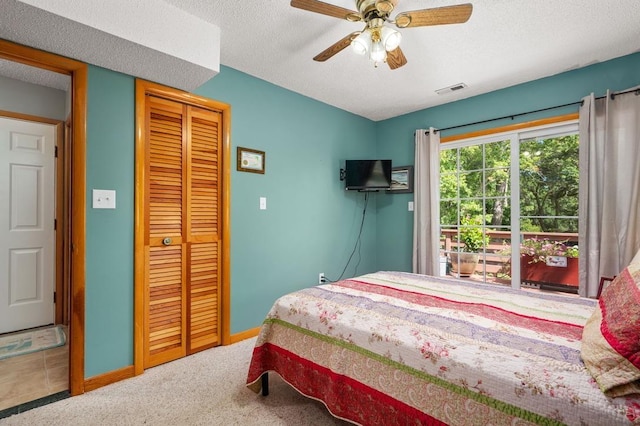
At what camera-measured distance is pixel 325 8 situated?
5.24 ft

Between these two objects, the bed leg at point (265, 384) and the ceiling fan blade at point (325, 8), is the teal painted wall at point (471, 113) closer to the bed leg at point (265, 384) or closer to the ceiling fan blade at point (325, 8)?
the ceiling fan blade at point (325, 8)

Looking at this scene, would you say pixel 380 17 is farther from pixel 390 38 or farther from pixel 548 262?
pixel 548 262

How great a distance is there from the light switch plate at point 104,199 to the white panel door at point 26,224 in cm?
173

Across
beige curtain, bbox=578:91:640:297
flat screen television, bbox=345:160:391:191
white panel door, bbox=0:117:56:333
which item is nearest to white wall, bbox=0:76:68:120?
white panel door, bbox=0:117:56:333

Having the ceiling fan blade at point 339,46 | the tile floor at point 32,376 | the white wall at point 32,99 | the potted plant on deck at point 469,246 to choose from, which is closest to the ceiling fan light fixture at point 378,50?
the ceiling fan blade at point 339,46

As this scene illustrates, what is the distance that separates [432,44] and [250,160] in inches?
71.7

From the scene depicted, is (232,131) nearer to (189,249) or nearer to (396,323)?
(189,249)

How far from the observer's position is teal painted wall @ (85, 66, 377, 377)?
81.8 inches

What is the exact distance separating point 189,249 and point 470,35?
2750 millimetres

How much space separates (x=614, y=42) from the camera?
2307mm

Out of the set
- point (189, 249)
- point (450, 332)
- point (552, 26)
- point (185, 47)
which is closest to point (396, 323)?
point (450, 332)

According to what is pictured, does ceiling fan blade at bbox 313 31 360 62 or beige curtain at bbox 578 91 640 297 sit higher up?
ceiling fan blade at bbox 313 31 360 62

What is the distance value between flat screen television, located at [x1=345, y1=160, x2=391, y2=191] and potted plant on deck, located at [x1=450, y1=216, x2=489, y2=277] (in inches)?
40.7

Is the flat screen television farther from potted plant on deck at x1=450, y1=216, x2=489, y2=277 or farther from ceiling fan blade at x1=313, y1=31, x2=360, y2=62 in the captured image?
ceiling fan blade at x1=313, y1=31, x2=360, y2=62
